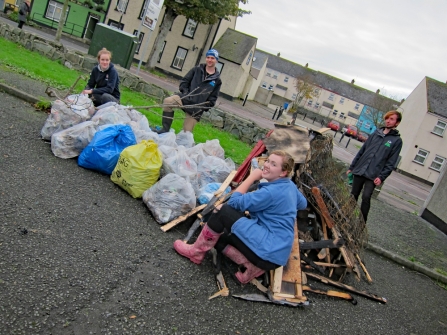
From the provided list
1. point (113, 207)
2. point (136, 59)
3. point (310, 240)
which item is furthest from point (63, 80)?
point (136, 59)

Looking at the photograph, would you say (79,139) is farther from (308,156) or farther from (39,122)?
(308,156)

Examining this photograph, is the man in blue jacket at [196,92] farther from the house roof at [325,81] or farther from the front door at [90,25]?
the house roof at [325,81]

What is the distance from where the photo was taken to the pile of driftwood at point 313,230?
13.2ft

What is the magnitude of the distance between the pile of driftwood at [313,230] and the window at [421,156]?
3410cm

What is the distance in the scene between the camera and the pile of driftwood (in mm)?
4027

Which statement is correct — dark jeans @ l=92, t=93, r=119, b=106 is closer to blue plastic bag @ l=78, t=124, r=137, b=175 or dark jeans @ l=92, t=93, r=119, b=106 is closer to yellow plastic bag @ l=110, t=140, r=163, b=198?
blue plastic bag @ l=78, t=124, r=137, b=175

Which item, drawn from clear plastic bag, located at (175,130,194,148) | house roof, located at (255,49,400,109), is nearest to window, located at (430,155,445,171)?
clear plastic bag, located at (175,130,194,148)

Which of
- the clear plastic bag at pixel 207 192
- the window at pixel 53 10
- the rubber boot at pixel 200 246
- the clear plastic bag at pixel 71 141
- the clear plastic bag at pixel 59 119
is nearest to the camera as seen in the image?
the rubber boot at pixel 200 246

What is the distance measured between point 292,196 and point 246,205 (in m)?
0.46

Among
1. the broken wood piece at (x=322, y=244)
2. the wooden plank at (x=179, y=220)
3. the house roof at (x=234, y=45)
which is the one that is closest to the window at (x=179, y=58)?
the house roof at (x=234, y=45)

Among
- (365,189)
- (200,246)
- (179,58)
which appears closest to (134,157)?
(200,246)

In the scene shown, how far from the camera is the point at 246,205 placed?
3592 millimetres

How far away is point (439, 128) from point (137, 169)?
38149 mm

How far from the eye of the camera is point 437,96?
3809 centimetres
